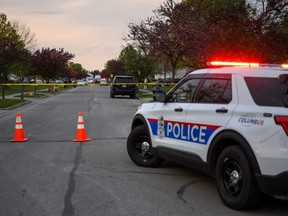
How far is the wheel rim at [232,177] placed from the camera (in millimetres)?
5445

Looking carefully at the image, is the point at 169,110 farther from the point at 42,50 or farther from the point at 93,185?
the point at 42,50

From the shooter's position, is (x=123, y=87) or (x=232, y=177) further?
(x=123, y=87)

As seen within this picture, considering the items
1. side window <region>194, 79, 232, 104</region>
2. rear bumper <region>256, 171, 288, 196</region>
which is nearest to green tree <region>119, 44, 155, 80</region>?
side window <region>194, 79, 232, 104</region>

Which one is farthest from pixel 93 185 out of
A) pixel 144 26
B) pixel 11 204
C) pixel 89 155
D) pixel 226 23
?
pixel 144 26

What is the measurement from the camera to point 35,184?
6.76 metres

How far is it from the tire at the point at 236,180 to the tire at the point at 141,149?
7.41 feet

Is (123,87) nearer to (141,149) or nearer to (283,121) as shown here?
(141,149)

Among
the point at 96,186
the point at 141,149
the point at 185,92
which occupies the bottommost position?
the point at 96,186

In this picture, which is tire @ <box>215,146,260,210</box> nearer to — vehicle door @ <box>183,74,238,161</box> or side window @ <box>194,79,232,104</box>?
vehicle door @ <box>183,74,238,161</box>

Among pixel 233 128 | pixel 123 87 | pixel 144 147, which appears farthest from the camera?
pixel 123 87

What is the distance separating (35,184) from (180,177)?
7.49 ft

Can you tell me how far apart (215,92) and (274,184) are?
5.49 feet

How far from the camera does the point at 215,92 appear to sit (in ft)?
20.1

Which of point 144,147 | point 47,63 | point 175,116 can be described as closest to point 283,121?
point 175,116
